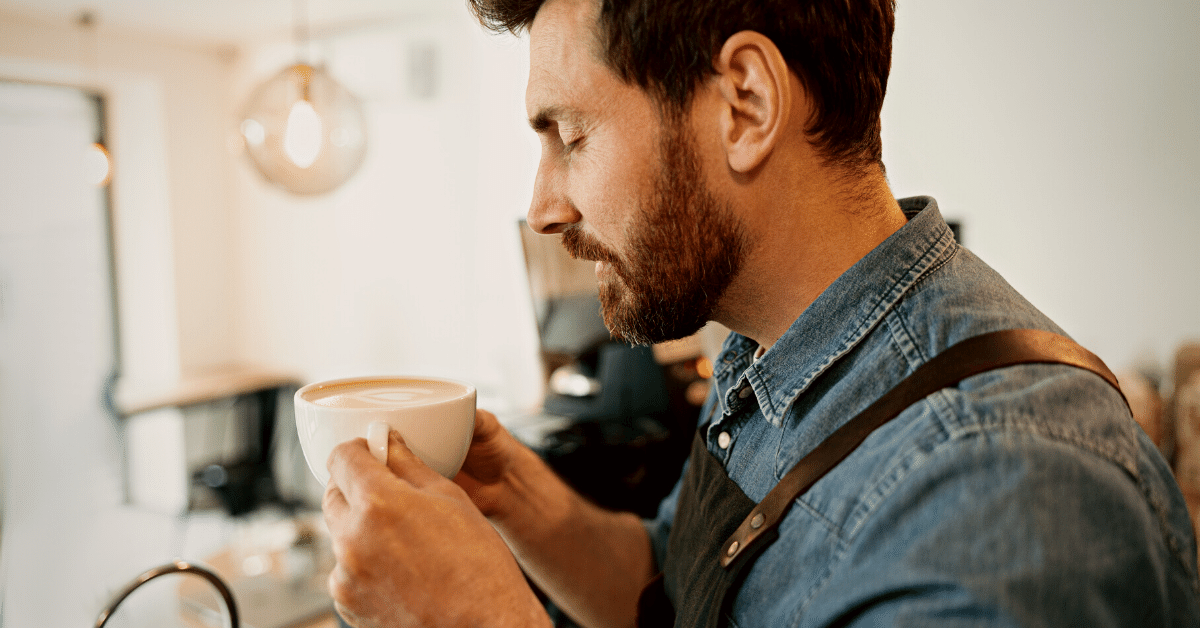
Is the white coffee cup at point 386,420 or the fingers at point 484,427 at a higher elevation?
the white coffee cup at point 386,420

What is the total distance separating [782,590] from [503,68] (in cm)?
328

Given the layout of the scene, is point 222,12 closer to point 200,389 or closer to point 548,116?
point 200,389

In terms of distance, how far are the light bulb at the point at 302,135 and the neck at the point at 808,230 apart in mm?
2237

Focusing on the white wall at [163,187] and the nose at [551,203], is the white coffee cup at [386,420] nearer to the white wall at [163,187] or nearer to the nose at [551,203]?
the nose at [551,203]

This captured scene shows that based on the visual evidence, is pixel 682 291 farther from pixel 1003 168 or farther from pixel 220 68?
pixel 220 68

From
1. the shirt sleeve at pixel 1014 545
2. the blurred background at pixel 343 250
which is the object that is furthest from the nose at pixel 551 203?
the blurred background at pixel 343 250

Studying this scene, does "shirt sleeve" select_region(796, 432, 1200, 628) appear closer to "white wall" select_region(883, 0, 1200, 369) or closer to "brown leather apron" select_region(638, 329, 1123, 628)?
"brown leather apron" select_region(638, 329, 1123, 628)

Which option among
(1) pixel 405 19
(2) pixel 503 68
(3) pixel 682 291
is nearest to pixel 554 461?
(3) pixel 682 291

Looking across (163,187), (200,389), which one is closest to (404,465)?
(200,389)

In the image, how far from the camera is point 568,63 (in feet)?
2.56

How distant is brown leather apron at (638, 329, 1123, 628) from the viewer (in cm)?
61

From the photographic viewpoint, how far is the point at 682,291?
2.59 ft

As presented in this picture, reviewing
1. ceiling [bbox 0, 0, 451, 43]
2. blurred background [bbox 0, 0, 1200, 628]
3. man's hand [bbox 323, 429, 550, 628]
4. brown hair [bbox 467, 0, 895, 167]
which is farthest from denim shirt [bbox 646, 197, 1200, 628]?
ceiling [bbox 0, 0, 451, 43]

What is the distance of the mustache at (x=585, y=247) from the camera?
0.81 m
